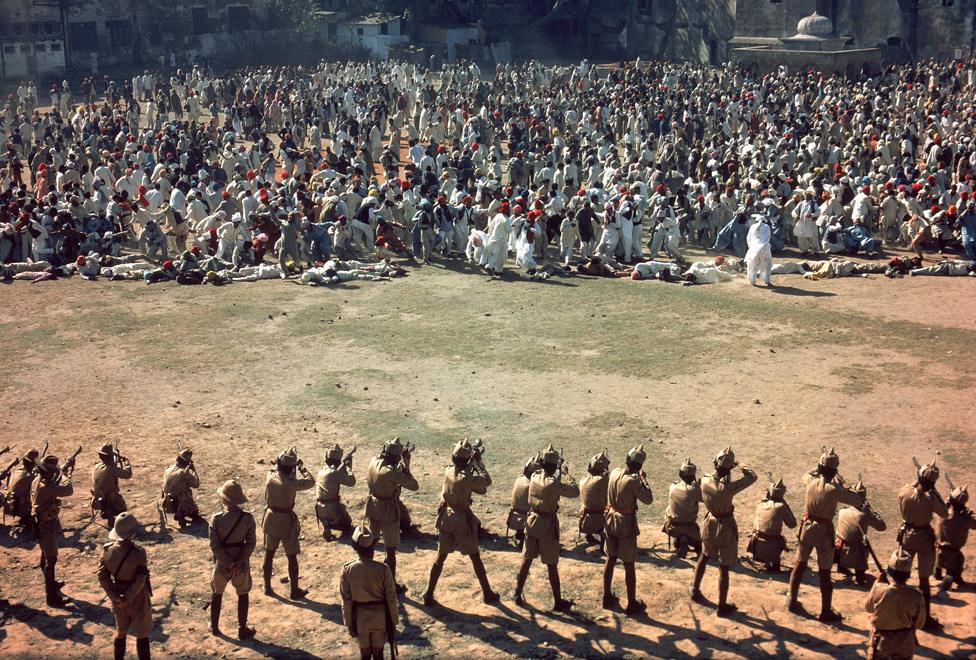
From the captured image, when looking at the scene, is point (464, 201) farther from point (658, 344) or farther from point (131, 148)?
point (131, 148)

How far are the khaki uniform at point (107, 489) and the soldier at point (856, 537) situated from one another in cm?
647

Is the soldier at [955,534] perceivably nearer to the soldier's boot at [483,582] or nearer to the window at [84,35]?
the soldier's boot at [483,582]

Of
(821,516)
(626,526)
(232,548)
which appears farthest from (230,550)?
(821,516)

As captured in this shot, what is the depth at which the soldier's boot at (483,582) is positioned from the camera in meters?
9.15

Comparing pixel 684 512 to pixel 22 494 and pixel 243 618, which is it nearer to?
pixel 243 618

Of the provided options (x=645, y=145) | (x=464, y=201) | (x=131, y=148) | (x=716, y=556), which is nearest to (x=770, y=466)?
(x=716, y=556)

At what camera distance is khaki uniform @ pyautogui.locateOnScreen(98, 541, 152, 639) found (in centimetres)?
806

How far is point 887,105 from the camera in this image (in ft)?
112

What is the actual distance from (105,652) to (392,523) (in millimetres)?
2441

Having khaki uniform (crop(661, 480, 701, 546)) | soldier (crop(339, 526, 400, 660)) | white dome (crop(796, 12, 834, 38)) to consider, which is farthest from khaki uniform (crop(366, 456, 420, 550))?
white dome (crop(796, 12, 834, 38))

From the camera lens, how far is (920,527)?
8914mm

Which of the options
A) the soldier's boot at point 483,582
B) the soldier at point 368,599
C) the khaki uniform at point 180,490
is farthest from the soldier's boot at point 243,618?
the khaki uniform at point 180,490

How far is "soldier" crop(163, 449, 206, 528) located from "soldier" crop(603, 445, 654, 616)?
4.02 m

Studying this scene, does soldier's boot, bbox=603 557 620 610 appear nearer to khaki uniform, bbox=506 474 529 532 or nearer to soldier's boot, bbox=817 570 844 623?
khaki uniform, bbox=506 474 529 532
